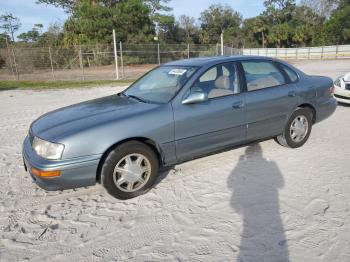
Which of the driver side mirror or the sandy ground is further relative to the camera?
the driver side mirror

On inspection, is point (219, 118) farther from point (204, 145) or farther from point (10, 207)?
point (10, 207)

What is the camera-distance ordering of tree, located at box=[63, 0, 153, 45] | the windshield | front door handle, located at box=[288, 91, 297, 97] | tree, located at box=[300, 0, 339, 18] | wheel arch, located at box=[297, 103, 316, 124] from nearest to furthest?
1. the windshield
2. front door handle, located at box=[288, 91, 297, 97]
3. wheel arch, located at box=[297, 103, 316, 124]
4. tree, located at box=[63, 0, 153, 45]
5. tree, located at box=[300, 0, 339, 18]

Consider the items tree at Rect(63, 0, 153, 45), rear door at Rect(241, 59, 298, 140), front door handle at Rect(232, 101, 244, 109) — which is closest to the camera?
front door handle at Rect(232, 101, 244, 109)

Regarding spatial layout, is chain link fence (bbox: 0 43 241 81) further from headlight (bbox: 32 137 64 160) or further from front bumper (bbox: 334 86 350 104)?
headlight (bbox: 32 137 64 160)

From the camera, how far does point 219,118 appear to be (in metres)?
4.15

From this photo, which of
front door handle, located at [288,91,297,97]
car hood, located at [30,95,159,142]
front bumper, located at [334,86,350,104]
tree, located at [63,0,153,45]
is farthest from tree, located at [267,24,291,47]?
car hood, located at [30,95,159,142]

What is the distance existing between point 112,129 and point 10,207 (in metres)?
1.49

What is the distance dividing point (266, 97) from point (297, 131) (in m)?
0.99

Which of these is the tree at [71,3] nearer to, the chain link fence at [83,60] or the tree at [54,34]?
the tree at [54,34]

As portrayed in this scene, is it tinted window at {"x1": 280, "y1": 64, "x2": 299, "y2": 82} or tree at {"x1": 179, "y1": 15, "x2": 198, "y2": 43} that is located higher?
tree at {"x1": 179, "y1": 15, "x2": 198, "y2": 43}

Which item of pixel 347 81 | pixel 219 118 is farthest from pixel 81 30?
pixel 219 118

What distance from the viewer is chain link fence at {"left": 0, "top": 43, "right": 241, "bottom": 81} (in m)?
19.7

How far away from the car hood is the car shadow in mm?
1498

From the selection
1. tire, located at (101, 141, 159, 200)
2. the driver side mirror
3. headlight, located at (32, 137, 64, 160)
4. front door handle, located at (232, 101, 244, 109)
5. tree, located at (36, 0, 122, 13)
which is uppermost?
tree, located at (36, 0, 122, 13)
